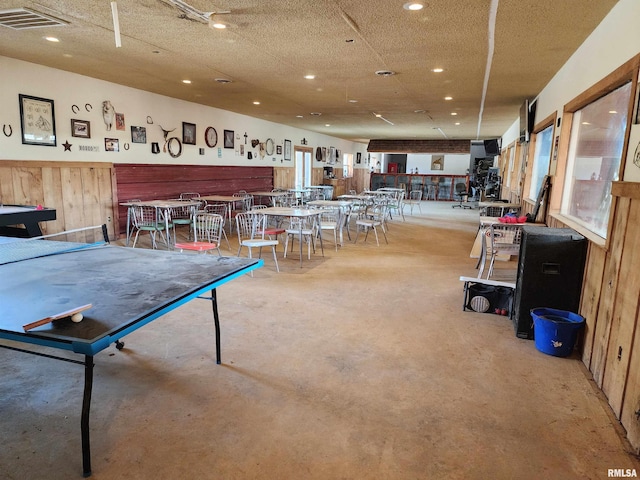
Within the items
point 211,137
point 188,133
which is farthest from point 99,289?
point 211,137

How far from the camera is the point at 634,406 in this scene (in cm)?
201

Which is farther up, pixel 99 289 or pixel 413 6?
pixel 413 6

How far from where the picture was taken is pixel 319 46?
4254 millimetres

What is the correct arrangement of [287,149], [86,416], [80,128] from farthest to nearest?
1. [287,149]
2. [80,128]
3. [86,416]

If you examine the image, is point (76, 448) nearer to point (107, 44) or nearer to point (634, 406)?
point (634, 406)

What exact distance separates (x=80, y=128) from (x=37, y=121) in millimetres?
651

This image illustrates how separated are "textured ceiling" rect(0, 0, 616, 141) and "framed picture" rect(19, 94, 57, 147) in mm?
516

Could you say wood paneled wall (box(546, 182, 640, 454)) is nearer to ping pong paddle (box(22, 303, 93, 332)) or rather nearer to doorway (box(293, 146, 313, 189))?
ping pong paddle (box(22, 303, 93, 332))

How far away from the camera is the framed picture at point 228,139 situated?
31.0 feet

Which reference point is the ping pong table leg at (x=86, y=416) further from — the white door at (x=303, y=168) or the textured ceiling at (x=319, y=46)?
the white door at (x=303, y=168)

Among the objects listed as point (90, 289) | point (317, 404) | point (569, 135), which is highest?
point (569, 135)

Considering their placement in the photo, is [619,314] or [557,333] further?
[557,333]

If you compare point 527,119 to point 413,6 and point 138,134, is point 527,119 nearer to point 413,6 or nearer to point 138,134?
point 413,6

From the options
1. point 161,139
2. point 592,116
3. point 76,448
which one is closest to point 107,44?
point 161,139
